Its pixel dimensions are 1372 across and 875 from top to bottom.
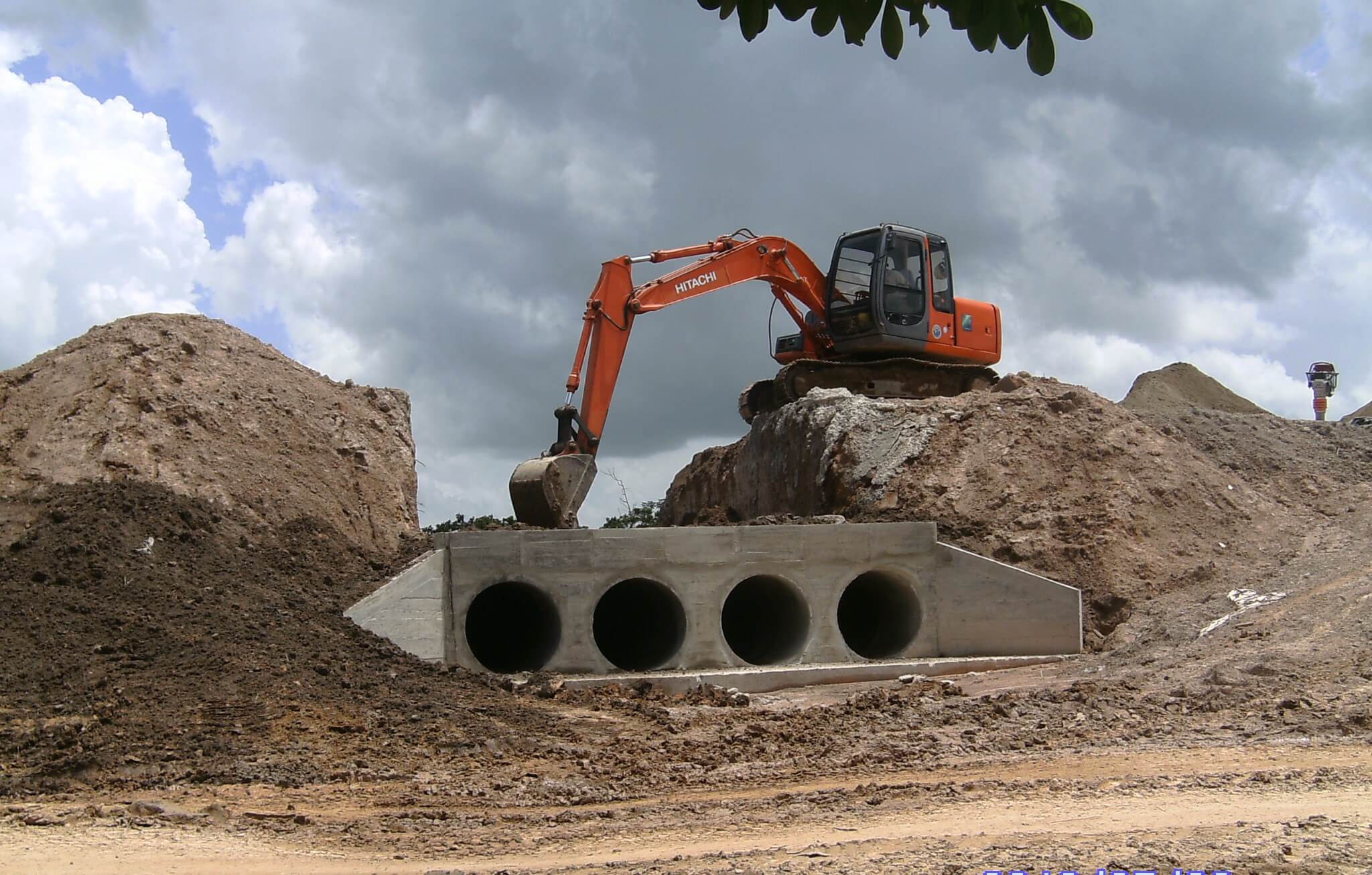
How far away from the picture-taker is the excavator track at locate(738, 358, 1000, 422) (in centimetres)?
1898

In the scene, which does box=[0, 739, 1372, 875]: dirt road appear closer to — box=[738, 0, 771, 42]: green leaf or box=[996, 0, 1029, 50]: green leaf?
box=[996, 0, 1029, 50]: green leaf

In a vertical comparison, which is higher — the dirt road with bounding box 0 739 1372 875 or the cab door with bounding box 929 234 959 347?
the cab door with bounding box 929 234 959 347

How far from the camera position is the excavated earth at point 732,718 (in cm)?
611

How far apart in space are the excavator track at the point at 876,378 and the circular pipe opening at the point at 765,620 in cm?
424

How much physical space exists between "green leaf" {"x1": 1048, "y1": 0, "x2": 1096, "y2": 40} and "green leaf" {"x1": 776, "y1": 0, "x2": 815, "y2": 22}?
706 millimetres

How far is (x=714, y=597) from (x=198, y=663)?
5513 millimetres

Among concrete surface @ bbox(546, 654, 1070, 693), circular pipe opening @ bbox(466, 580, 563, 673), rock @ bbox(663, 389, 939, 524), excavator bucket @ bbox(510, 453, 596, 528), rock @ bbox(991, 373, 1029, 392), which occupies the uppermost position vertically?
rock @ bbox(991, 373, 1029, 392)

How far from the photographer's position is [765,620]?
51.2 ft

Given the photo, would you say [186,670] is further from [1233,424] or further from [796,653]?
[1233,424]

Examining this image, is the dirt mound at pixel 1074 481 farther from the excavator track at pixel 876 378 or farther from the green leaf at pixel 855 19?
the green leaf at pixel 855 19

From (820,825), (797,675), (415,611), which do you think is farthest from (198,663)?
(797,675)

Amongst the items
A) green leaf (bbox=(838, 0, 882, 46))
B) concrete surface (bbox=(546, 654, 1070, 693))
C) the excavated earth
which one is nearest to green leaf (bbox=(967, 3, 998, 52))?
green leaf (bbox=(838, 0, 882, 46))

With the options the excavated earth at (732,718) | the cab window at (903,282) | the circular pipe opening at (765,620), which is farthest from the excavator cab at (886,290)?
the circular pipe opening at (765,620)

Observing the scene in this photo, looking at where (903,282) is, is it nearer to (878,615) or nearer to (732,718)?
(878,615)
